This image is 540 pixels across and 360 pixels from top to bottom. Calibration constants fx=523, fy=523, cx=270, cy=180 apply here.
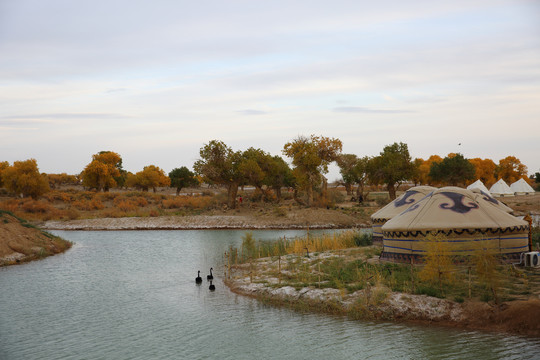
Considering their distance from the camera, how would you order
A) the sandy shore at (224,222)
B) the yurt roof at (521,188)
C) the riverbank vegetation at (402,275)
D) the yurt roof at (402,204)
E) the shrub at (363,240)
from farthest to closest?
the yurt roof at (521,188), the sandy shore at (224,222), the shrub at (363,240), the yurt roof at (402,204), the riverbank vegetation at (402,275)

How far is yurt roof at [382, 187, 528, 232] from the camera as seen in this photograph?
1648 centimetres

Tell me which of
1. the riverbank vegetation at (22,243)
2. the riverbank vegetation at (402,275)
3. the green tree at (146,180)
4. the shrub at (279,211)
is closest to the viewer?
the riverbank vegetation at (402,275)

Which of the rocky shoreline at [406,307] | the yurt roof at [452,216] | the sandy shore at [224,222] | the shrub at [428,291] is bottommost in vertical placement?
the rocky shoreline at [406,307]

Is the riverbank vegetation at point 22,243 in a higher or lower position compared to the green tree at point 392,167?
lower

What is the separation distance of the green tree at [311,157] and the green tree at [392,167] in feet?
15.9

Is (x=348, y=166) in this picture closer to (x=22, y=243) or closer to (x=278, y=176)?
(x=278, y=176)

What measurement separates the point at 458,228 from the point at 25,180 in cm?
4939

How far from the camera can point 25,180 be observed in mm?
54531

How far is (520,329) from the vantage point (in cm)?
1148

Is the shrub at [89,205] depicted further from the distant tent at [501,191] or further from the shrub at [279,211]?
the distant tent at [501,191]

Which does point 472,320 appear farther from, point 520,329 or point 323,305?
point 323,305

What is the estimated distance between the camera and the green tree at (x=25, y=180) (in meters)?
54.8

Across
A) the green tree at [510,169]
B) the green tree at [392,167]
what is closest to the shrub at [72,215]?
the green tree at [392,167]

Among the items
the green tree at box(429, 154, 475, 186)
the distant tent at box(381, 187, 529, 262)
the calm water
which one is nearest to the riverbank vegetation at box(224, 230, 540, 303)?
the distant tent at box(381, 187, 529, 262)
